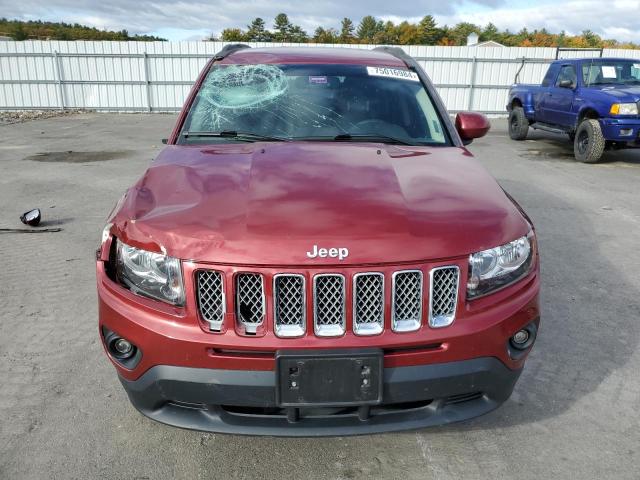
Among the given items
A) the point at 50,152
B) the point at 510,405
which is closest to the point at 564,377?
the point at 510,405

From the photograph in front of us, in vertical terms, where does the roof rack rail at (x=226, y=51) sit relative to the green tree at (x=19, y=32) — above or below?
below

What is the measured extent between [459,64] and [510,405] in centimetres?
1874

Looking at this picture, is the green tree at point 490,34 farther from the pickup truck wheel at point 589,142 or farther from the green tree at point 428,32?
the pickup truck wheel at point 589,142

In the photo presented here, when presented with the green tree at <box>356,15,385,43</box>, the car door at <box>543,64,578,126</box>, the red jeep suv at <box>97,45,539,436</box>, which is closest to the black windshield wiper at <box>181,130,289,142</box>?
the red jeep suv at <box>97,45,539,436</box>

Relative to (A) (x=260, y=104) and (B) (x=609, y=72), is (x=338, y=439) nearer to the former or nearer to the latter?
(A) (x=260, y=104)

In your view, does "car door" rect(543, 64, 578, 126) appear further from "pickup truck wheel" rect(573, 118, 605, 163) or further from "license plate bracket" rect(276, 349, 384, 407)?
"license plate bracket" rect(276, 349, 384, 407)

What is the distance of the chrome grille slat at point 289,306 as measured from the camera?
191 centimetres

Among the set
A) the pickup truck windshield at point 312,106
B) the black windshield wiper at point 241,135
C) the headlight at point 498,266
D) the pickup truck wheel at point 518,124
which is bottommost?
the pickup truck wheel at point 518,124

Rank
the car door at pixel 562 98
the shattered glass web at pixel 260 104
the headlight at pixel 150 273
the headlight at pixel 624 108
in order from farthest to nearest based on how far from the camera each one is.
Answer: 1. the car door at pixel 562 98
2. the headlight at pixel 624 108
3. the shattered glass web at pixel 260 104
4. the headlight at pixel 150 273

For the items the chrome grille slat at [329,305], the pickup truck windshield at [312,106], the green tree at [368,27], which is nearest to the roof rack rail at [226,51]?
the pickup truck windshield at [312,106]

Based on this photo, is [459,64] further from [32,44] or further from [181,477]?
[181,477]

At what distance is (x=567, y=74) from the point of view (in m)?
10.9

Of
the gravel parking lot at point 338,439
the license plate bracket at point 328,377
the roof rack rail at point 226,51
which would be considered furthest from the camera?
the roof rack rail at point 226,51

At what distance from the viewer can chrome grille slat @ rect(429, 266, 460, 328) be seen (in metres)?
1.98
